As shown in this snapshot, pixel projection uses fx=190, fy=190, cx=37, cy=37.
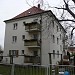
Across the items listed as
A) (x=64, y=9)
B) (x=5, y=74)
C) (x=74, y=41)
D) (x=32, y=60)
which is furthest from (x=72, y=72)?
(x=32, y=60)

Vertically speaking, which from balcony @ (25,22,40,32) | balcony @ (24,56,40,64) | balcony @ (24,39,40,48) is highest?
balcony @ (25,22,40,32)

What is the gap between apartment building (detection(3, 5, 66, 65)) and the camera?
34.2 metres

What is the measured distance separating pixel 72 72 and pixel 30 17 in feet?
90.6

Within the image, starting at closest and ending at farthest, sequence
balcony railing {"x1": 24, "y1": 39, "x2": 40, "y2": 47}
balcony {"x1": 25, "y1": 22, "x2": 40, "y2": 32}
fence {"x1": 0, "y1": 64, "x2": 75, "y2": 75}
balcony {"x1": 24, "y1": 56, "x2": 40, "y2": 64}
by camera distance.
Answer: fence {"x1": 0, "y1": 64, "x2": 75, "y2": 75} → balcony {"x1": 24, "y1": 56, "x2": 40, "y2": 64} → balcony railing {"x1": 24, "y1": 39, "x2": 40, "y2": 47} → balcony {"x1": 25, "y1": 22, "x2": 40, "y2": 32}

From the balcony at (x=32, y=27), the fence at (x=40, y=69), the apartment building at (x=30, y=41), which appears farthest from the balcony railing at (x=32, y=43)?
the fence at (x=40, y=69)

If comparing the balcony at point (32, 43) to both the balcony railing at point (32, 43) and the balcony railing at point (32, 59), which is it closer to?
the balcony railing at point (32, 43)

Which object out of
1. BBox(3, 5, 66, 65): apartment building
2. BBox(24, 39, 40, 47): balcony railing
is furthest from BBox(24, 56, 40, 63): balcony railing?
BBox(24, 39, 40, 47): balcony railing

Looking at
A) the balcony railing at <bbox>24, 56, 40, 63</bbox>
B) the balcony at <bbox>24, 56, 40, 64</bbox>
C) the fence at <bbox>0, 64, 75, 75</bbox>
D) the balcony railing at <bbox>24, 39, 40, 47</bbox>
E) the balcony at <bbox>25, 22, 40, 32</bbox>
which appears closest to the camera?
A: the fence at <bbox>0, 64, 75, 75</bbox>

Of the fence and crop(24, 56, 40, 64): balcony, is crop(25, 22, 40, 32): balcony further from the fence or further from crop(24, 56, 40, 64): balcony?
the fence

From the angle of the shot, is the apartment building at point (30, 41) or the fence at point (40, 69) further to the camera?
the apartment building at point (30, 41)

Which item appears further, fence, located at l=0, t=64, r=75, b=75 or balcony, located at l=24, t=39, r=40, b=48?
balcony, located at l=24, t=39, r=40, b=48

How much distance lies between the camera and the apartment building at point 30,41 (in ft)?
112

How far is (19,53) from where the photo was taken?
3822 cm

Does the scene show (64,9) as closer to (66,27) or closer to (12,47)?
(66,27)
